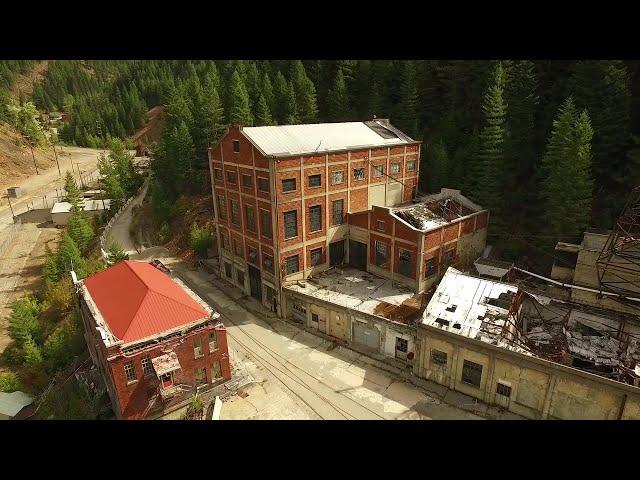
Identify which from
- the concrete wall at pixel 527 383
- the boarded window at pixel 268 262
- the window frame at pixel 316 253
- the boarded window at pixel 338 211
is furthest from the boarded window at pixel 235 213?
the concrete wall at pixel 527 383

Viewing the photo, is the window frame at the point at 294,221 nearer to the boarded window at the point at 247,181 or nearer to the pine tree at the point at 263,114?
the boarded window at the point at 247,181

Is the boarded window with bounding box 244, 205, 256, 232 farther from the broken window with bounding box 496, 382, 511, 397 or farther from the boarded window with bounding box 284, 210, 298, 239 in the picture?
the broken window with bounding box 496, 382, 511, 397

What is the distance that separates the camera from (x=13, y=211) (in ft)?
255

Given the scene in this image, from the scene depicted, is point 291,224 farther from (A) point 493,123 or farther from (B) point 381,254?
(A) point 493,123

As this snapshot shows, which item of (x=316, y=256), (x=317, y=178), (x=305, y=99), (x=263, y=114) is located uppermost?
(x=305, y=99)

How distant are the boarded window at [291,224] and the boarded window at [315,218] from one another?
1529 millimetres

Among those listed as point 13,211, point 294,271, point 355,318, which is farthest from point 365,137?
point 13,211

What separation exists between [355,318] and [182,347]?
12381mm

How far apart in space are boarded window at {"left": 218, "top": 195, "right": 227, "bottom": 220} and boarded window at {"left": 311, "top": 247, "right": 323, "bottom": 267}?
1039 centimetres

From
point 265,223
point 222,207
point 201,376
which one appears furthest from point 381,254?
point 201,376

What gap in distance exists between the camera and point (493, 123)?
39750 millimetres

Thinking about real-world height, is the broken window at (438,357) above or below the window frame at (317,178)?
below

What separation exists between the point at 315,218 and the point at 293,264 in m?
4.49

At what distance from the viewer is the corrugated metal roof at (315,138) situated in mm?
34312
